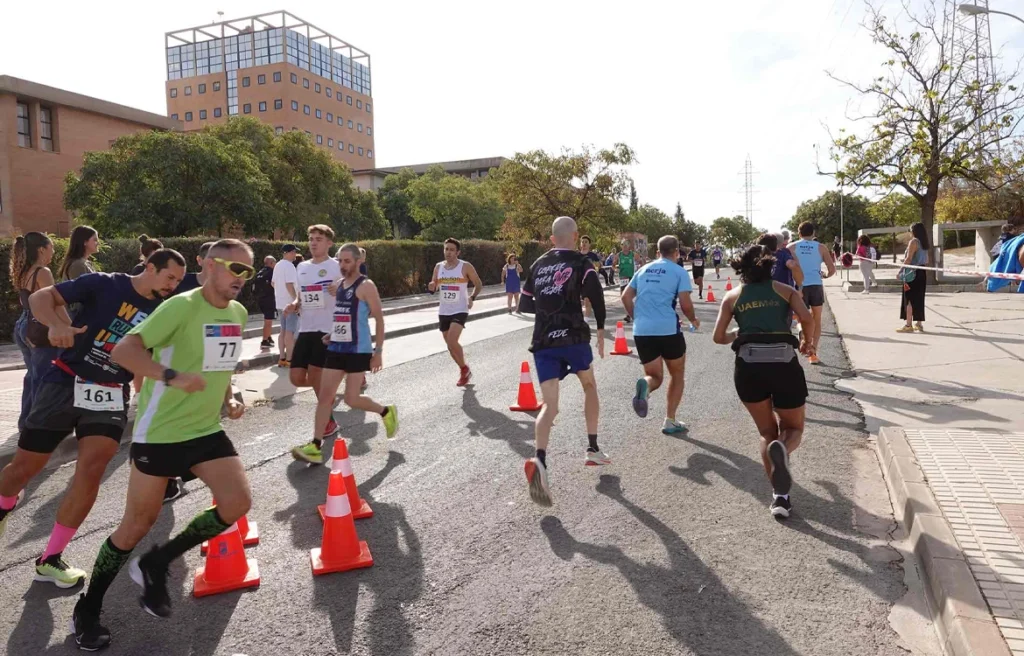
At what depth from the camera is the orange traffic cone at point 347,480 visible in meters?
4.17

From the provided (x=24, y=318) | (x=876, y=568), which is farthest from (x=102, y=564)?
(x=876, y=568)

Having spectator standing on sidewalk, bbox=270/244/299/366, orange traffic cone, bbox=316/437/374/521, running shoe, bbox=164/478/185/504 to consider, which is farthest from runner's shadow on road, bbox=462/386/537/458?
spectator standing on sidewalk, bbox=270/244/299/366

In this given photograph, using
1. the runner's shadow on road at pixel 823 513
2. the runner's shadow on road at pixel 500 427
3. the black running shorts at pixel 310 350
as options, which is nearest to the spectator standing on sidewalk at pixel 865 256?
the runner's shadow on road at pixel 500 427

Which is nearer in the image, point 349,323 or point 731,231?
point 349,323

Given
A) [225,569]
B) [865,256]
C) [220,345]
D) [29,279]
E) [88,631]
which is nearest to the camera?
[88,631]

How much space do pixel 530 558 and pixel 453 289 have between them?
616 centimetres

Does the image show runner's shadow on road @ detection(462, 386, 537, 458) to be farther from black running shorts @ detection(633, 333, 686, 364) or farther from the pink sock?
the pink sock

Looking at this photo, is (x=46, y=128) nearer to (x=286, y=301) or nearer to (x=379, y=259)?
(x=379, y=259)

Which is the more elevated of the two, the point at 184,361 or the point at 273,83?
the point at 273,83

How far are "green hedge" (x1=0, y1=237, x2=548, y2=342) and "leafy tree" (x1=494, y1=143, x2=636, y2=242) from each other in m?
4.62

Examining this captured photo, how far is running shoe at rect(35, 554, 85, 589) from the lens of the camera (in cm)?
382

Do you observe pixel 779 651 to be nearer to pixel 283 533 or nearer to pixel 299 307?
pixel 283 533

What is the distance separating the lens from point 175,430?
10.8ft

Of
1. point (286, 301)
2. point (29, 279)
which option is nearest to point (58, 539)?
point (29, 279)
